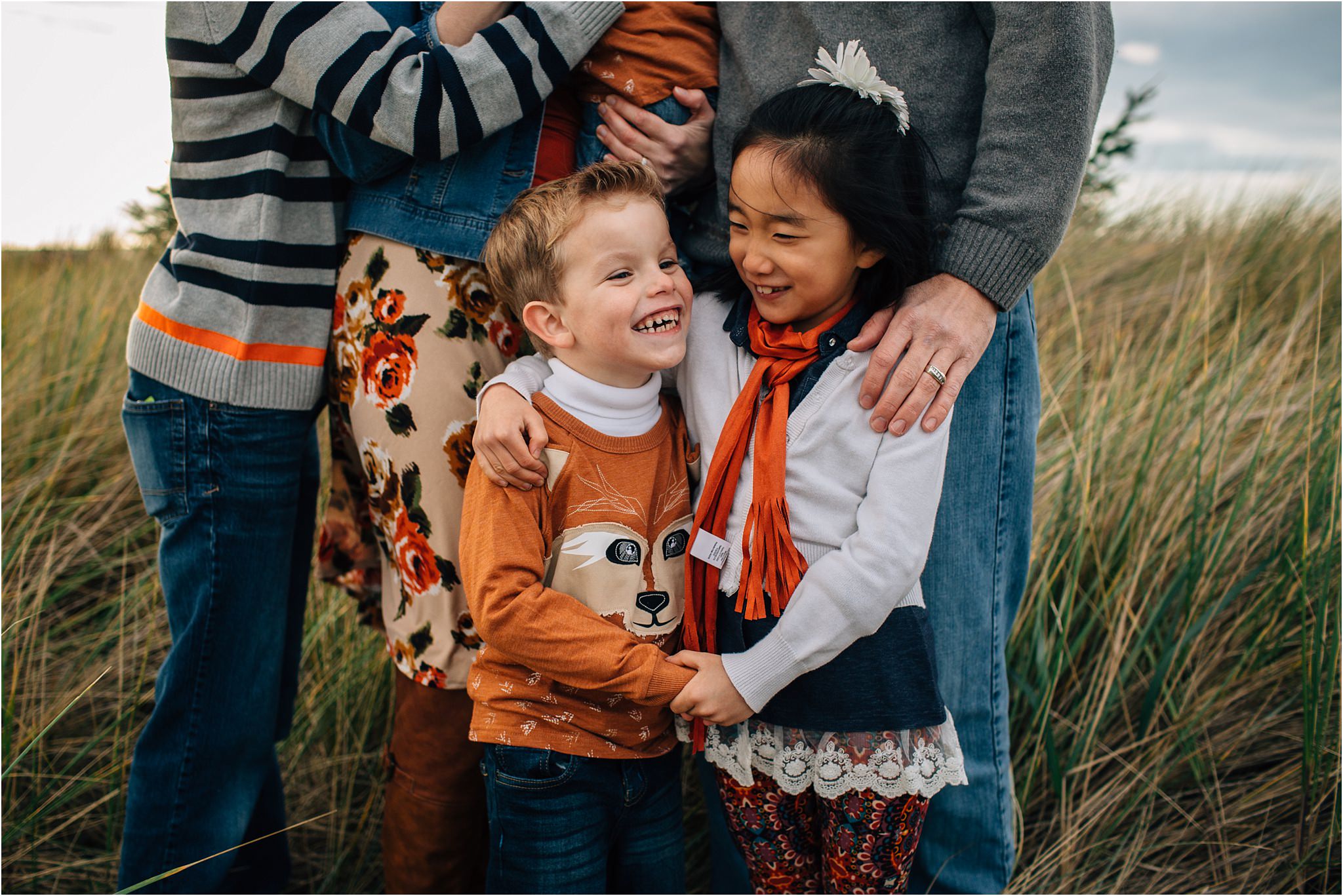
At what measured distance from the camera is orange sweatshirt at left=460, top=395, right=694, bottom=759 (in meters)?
1.37

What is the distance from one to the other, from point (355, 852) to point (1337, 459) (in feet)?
9.21

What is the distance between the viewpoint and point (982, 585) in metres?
1.63

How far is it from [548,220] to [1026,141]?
82 centimetres

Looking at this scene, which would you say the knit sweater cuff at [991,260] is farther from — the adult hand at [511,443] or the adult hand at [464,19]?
the adult hand at [464,19]

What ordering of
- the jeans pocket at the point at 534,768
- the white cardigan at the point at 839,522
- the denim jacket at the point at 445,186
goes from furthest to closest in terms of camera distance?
1. the denim jacket at the point at 445,186
2. the jeans pocket at the point at 534,768
3. the white cardigan at the point at 839,522

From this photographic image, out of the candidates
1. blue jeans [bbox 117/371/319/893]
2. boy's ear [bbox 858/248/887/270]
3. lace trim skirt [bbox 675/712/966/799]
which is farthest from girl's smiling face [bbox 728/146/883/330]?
blue jeans [bbox 117/371/319/893]

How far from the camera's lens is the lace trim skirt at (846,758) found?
143 cm

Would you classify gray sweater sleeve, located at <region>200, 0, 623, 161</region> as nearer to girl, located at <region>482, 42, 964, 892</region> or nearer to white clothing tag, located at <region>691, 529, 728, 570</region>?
girl, located at <region>482, 42, 964, 892</region>

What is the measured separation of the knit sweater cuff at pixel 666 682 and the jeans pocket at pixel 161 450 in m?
1.01

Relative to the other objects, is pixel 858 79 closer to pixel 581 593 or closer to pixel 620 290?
pixel 620 290

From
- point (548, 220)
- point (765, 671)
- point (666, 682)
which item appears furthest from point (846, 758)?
point (548, 220)

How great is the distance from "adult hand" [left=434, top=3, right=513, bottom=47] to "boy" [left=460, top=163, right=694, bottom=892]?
335mm

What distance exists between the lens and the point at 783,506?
4.62 ft

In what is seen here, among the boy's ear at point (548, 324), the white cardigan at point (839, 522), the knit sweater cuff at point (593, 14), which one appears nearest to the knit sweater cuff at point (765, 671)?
the white cardigan at point (839, 522)
